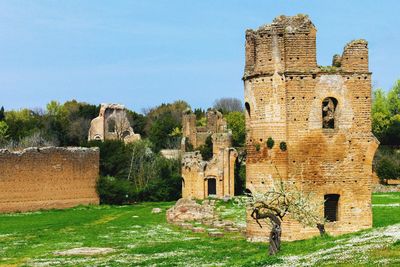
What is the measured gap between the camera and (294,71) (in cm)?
2512

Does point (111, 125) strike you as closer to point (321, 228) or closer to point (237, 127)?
point (237, 127)

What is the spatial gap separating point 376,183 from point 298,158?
37797 mm

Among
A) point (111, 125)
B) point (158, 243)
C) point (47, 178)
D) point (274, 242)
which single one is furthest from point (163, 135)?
point (274, 242)

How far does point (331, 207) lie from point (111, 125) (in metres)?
59.7

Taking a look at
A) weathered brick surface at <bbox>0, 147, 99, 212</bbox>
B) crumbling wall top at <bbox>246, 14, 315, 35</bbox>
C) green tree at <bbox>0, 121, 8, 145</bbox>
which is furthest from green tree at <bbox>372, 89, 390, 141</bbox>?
crumbling wall top at <bbox>246, 14, 315, 35</bbox>

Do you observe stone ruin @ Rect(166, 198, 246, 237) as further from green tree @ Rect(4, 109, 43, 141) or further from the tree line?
green tree @ Rect(4, 109, 43, 141)

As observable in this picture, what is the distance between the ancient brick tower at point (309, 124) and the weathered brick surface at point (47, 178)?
22973 millimetres

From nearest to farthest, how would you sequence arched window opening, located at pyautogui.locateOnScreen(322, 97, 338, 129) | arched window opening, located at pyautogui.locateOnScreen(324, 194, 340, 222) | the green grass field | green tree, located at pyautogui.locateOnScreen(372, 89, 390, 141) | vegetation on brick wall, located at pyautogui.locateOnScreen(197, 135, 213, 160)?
the green grass field
arched window opening, located at pyautogui.locateOnScreen(324, 194, 340, 222)
arched window opening, located at pyautogui.locateOnScreen(322, 97, 338, 129)
vegetation on brick wall, located at pyautogui.locateOnScreen(197, 135, 213, 160)
green tree, located at pyautogui.locateOnScreen(372, 89, 390, 141)

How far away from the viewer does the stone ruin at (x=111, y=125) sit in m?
82.1

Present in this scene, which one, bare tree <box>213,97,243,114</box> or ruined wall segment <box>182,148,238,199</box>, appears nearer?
ruined wall segment <box>182,148,238,199</box>

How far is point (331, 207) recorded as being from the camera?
85.9 feet

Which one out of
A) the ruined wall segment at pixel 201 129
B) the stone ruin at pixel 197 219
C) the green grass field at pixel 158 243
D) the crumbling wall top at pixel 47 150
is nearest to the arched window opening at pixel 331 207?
the green grass field at pixel 158 243

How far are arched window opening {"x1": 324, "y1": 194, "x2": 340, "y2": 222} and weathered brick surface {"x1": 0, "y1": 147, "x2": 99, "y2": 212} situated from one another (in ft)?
79.4

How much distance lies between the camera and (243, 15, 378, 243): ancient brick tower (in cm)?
2512
